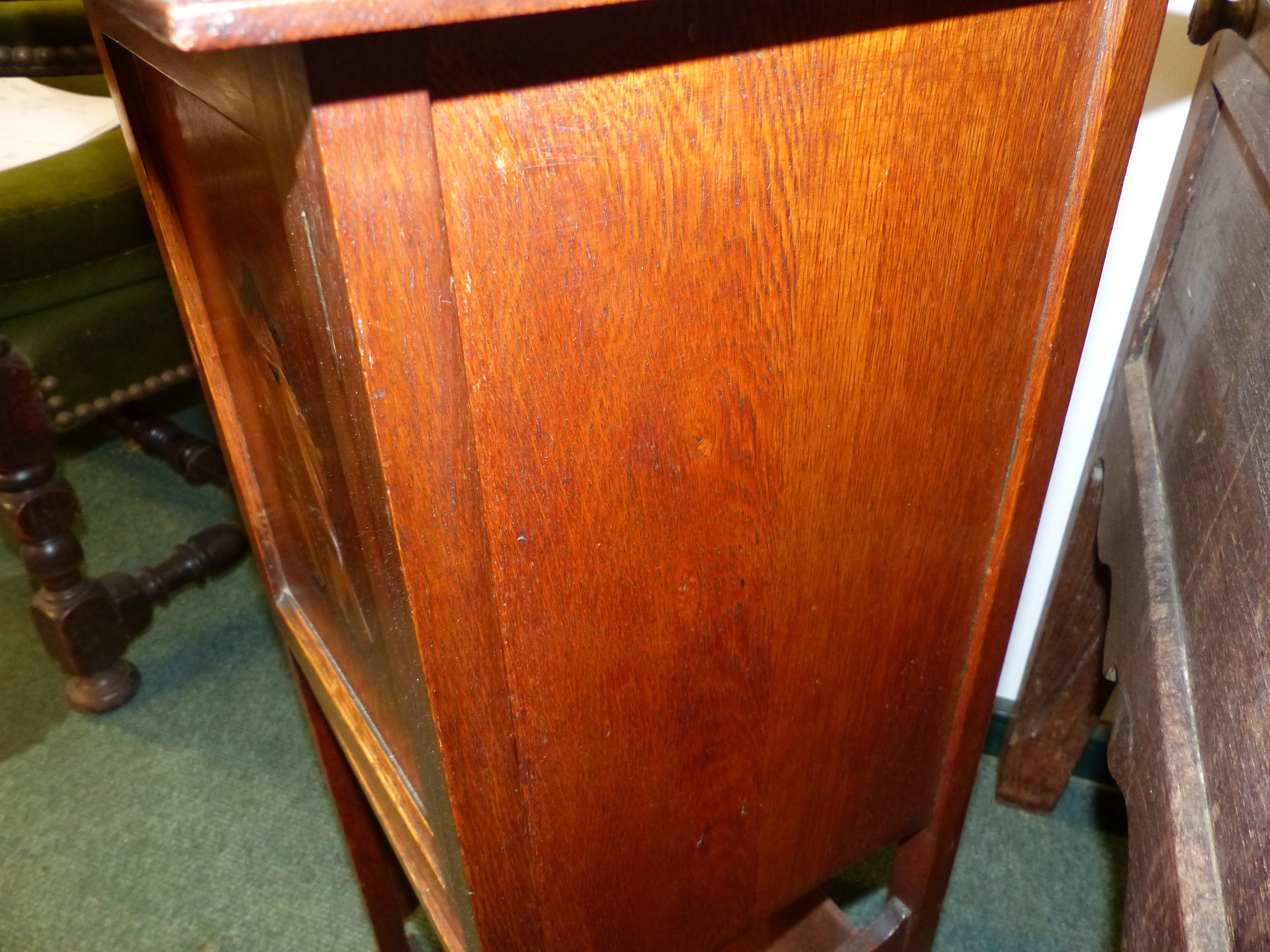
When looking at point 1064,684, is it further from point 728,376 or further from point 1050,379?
point 728,376

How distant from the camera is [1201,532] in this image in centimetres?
59

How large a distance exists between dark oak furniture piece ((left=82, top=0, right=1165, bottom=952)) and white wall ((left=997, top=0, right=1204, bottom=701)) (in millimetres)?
254

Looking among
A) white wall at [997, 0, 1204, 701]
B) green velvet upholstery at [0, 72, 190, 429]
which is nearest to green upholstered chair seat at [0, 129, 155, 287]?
green velvet upholstery at [0, 72, 190, 429]

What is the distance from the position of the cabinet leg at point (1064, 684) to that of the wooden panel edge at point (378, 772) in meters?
0.62

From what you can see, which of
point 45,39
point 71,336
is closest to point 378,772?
point 71,336

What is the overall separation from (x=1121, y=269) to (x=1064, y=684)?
17.1 inches

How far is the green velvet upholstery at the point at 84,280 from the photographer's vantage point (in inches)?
44.9

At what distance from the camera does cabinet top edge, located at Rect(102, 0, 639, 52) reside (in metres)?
0.27

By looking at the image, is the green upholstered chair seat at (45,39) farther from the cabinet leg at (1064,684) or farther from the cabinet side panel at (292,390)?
the cabinet leg at (1064,684)

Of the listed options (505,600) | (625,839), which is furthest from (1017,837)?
(505,600)

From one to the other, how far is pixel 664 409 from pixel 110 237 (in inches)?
40.4

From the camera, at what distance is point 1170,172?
0.82 meters

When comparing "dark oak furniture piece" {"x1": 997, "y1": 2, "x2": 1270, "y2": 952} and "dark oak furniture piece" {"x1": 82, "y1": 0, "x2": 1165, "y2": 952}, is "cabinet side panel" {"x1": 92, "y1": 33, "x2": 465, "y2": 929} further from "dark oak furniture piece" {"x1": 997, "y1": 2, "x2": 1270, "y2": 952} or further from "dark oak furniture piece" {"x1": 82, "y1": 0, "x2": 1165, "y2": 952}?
"dark oak furniture piece" {"x1": 997, "y1": 2, "x2": 1270, "y2": 952}

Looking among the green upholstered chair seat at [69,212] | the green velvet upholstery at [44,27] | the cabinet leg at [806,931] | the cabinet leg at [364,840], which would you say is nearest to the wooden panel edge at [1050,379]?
the cabinet leg at [806,931]
